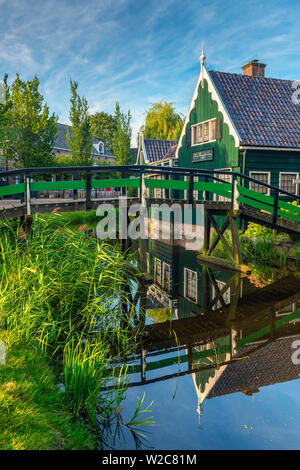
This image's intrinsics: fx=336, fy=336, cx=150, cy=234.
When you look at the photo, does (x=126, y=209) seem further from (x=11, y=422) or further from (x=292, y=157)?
(x=292, y=157)

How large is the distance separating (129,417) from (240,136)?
12825mm

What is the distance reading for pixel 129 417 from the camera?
3.79 meters

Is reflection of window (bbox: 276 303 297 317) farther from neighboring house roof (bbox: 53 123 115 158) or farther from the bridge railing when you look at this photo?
neighboring house roof (bbox: 53 123 115 158)

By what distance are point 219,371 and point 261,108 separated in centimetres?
1433

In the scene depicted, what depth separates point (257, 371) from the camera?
15.8 feet

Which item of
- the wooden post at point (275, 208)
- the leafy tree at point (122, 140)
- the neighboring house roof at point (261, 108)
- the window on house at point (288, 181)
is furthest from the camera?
the leafy tree at point (122, 140)

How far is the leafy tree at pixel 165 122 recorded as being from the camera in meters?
37.2

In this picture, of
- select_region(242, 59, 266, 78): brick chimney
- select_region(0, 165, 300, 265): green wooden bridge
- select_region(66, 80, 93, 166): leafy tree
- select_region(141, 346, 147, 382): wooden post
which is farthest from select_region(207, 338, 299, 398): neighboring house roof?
select_region(66, 80, 93, 166): leafy tree

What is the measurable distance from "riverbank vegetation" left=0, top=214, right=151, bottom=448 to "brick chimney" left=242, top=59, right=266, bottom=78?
15709mm

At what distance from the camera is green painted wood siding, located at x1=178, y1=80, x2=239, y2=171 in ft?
48.6

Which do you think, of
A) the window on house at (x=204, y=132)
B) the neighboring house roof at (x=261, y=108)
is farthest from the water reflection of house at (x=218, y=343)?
the window on house at (x=204, y=132)

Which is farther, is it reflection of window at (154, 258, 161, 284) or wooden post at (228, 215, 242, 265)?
reflection of window at (154, 258, 161, 284)

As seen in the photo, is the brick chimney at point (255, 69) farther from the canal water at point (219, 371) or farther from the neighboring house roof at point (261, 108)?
the canal water at point (219, 371)

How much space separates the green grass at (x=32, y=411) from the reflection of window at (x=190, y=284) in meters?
4.94
